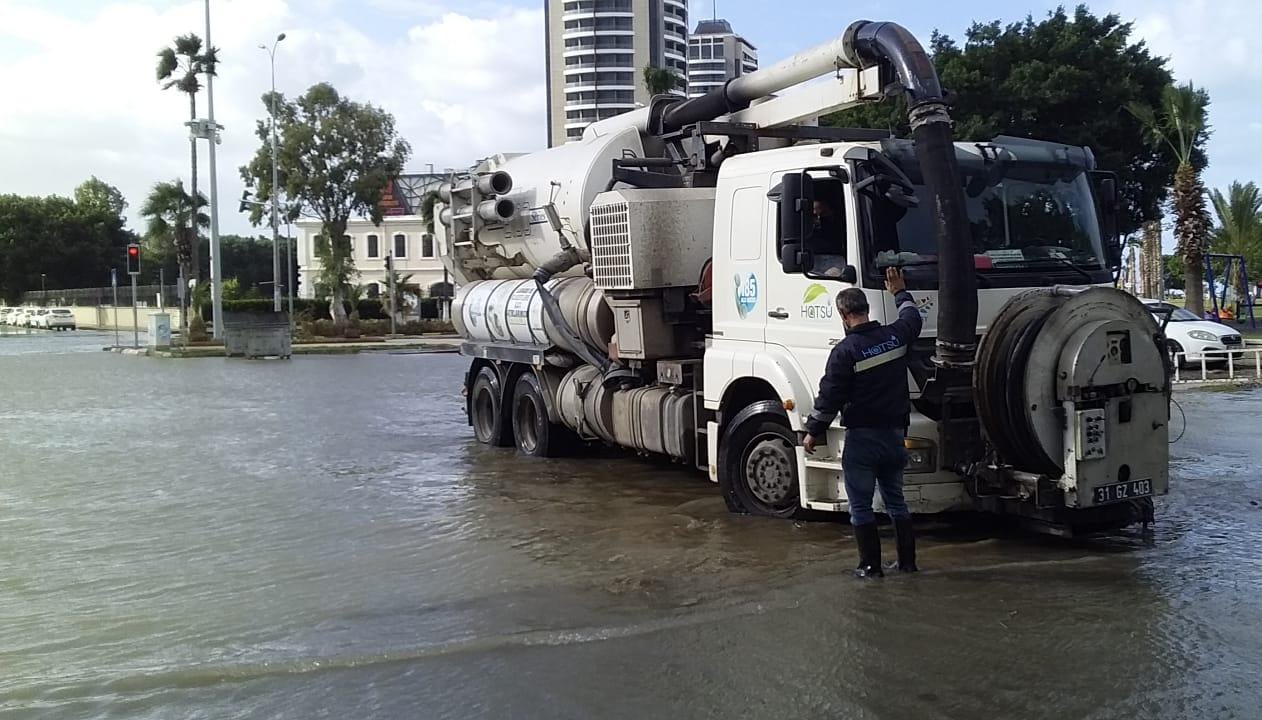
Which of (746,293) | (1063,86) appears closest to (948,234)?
(746,293)

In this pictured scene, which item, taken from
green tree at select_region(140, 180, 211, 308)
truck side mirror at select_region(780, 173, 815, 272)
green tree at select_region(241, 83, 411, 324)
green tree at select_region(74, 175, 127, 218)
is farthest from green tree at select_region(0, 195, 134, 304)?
truck side mirror at select_region(780, 173, 815, 272)

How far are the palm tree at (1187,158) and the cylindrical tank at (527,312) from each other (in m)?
22.8

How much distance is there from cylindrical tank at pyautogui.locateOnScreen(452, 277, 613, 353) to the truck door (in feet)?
9.07

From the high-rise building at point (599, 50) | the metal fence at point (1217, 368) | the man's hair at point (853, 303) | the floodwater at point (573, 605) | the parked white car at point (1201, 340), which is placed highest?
the high-rise building at point (599, 50)

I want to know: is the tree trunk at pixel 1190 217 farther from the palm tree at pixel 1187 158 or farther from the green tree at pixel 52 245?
the green tree at pixel 52 245

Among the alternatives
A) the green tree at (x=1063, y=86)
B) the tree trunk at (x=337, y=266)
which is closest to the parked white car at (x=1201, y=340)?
the green tree at (x=1063, y=86)

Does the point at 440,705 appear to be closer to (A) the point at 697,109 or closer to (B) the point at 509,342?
(A) the point at 697,109

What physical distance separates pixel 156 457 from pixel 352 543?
19.8 ft

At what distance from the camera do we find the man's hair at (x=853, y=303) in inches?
281

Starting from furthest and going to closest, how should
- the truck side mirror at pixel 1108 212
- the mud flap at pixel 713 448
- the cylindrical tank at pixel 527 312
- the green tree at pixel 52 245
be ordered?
1. the green tree at pixel 52 245
2. the cylindrical tank at pixel 527 312
3. the mud flap at pixel 713 448
4. the truck side mirror at pixel 1108 212

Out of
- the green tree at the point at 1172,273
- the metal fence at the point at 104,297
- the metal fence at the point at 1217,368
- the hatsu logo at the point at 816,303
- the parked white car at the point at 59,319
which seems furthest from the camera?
the metal fence at the point at 104,297

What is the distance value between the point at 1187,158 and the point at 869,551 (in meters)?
29.1

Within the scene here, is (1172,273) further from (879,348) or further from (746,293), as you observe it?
(879,348)

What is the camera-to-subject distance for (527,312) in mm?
12766
